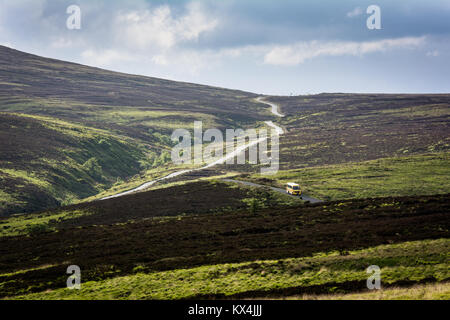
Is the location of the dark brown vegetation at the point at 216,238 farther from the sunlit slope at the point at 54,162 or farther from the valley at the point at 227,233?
the sunlit slope at the point at 54,162

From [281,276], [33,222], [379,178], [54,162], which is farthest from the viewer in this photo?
[54,162]

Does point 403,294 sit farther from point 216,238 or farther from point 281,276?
point 216,238

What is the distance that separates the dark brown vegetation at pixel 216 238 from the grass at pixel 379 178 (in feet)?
50.5

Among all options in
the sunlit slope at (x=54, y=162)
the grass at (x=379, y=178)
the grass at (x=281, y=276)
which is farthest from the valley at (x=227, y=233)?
the sunlit slope at (x=54, y=162)

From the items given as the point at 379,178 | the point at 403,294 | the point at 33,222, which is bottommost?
the point at 33,222

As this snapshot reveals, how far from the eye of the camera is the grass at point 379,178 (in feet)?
256

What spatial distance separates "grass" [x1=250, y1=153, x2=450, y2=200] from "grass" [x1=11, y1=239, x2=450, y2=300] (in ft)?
141

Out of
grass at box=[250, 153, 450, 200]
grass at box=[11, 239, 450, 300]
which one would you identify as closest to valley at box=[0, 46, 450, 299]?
grass at box=[11, 239, 450, 300]

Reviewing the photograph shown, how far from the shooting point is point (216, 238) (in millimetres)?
46188

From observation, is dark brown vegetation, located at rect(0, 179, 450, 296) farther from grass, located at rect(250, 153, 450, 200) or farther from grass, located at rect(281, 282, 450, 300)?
grass, located at rect(250, 153, 450, 200)

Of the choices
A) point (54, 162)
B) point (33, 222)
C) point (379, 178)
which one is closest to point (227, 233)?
point (33, 222)

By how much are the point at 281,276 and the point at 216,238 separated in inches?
631

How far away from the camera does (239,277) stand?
31406 mm
